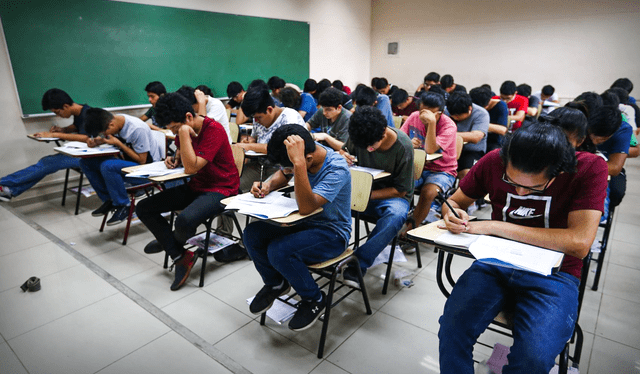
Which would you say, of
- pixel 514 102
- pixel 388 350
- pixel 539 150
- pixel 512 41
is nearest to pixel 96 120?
pixel 388 350

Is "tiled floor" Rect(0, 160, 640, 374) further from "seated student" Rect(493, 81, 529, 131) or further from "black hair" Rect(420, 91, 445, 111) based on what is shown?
"seated student" Rect(493, 81, 529, 131)

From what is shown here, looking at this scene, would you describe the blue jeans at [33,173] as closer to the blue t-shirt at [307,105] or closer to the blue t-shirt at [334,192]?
the blue t-shirt at [307,105]

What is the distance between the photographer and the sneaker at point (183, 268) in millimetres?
2414

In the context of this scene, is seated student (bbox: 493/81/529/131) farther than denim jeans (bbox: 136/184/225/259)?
Yes

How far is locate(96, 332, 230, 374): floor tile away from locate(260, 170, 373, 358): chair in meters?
0.38

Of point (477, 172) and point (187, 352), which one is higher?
point (477, 172)

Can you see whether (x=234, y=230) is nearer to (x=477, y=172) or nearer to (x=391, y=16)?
(x=477, y=172)

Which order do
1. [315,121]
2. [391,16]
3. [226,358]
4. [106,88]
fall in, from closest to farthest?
[226,358]
[315,121]
[106,88]
[391,16]

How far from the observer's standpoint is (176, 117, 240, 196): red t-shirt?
2443 millimetres

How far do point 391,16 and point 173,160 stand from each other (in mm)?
7686

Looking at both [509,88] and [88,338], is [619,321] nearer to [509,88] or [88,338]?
[88,338]

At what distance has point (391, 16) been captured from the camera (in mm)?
8609

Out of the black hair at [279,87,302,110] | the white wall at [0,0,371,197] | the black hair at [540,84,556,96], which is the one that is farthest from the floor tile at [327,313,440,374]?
the black hair at [540,84,556,96]

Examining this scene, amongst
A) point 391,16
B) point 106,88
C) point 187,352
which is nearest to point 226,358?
point 187,352
